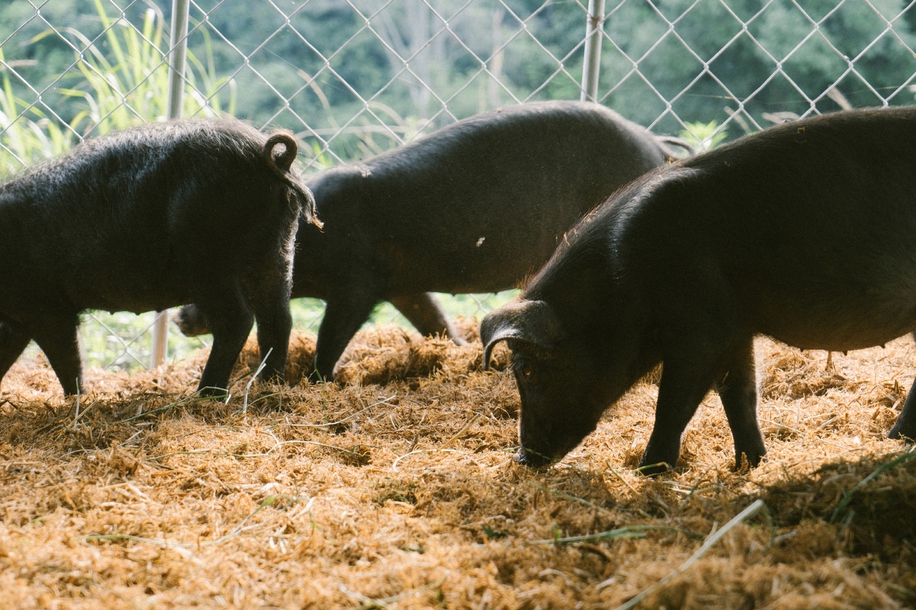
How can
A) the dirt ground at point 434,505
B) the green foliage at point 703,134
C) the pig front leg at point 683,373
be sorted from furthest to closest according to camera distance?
the green foliage at point 703,134 → the pig front leg at point 683,373 → the dirt ground at point 434,505

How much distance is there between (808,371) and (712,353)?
A: 4.49 ft

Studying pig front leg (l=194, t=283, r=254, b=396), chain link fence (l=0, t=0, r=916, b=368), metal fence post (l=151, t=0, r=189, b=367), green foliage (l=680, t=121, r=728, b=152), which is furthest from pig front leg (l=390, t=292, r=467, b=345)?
green foliage (l=680, t=121, r=728, b=152)

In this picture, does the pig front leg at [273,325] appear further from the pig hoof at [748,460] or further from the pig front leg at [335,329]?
the pig hoof at [748,460]

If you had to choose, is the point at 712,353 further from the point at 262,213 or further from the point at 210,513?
the point at 262,213

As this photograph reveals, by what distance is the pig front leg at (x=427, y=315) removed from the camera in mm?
5098

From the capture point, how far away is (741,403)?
3094 mm

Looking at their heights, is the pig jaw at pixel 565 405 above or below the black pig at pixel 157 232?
below

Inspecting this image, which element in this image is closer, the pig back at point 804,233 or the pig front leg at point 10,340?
the pig back at point 804,233

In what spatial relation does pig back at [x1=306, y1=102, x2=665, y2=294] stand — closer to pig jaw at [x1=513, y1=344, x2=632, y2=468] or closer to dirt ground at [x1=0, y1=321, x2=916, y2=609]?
dirt ground at [x1=0, y1=321, x2=916, y2=609]

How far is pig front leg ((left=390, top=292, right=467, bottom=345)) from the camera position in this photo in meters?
5.10

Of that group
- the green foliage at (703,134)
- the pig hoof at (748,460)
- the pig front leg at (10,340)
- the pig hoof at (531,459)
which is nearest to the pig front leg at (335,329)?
the pig front leg at (10,340)

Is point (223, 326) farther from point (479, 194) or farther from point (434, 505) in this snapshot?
point (434, 505)

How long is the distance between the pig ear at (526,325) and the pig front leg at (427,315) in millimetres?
2024

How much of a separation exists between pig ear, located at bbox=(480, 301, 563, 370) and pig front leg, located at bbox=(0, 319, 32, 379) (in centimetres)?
243
